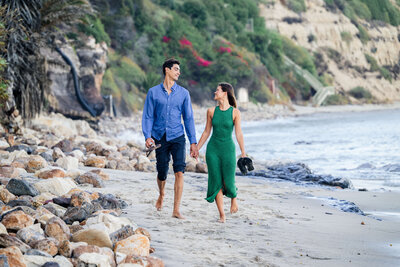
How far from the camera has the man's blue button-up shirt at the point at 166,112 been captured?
17.8 feet

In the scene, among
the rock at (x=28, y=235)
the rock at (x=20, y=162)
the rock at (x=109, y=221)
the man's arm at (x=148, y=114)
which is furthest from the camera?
the rock at (x=20, y=162)

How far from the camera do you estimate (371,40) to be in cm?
7694

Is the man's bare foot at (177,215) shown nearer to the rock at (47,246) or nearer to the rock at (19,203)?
the rock at (19,203)

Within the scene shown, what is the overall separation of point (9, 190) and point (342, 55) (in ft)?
228

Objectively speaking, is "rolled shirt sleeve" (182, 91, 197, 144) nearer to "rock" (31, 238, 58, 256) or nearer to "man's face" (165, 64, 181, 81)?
"man's face" (165, 64, 181, 81)

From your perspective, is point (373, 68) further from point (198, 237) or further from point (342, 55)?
point (198, 237)

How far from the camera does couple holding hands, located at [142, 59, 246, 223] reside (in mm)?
5418

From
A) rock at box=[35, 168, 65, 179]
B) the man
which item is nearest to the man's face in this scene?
the man

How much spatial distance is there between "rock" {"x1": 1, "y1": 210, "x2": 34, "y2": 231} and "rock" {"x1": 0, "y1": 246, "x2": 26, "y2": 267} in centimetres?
65

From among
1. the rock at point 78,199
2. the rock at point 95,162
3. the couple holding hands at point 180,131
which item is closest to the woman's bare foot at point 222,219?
the couple holding hands at point 180,131

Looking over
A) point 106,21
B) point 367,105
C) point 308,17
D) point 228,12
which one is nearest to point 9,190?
point 106,21

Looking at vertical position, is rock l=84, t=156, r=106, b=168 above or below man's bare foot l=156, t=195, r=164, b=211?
above

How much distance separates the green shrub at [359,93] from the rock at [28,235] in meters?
67.0

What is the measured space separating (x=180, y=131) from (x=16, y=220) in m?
1.91
